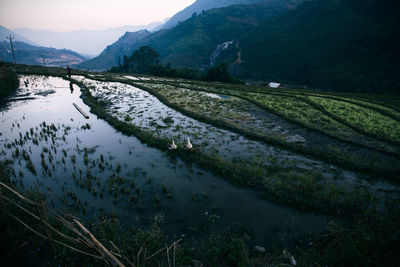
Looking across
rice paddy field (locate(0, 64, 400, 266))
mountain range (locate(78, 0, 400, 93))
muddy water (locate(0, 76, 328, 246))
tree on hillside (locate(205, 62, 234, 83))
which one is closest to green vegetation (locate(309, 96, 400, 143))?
rice paddy field (locate(0, 64, 400, 266))

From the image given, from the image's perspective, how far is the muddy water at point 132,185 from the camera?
7.37 metres

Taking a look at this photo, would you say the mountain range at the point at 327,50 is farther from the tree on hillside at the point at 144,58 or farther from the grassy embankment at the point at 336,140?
the grassy embankment at the point at 336,140

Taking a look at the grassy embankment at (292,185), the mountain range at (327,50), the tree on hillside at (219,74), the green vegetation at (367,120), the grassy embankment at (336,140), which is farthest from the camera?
the mountain range at (327,50)

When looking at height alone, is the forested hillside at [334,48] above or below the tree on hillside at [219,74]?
above

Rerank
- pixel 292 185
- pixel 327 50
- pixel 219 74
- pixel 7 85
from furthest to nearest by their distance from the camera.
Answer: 1. pixel 327 50
2. pixel 219 74
3. pixel 7 85
4. pixel 292 185

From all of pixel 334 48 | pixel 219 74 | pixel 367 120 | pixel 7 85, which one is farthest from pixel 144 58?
pixel 367 120

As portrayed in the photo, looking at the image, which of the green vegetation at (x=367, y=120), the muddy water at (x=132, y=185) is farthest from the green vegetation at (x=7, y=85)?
the green vegetation at (x=367, y=120)

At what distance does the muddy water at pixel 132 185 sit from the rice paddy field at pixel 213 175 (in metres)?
0.05

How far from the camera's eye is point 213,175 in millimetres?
10484

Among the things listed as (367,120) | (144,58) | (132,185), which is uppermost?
(144,58)

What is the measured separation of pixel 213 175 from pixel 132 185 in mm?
4339

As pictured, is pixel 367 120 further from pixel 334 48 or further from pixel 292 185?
pixel 334 48

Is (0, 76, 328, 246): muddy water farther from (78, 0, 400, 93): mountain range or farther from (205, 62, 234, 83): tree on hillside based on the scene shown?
(78, 0, 400, 93): mountain range

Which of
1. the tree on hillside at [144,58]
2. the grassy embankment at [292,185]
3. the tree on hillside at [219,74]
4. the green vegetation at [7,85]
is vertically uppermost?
the tree on hillside at [144,58]
